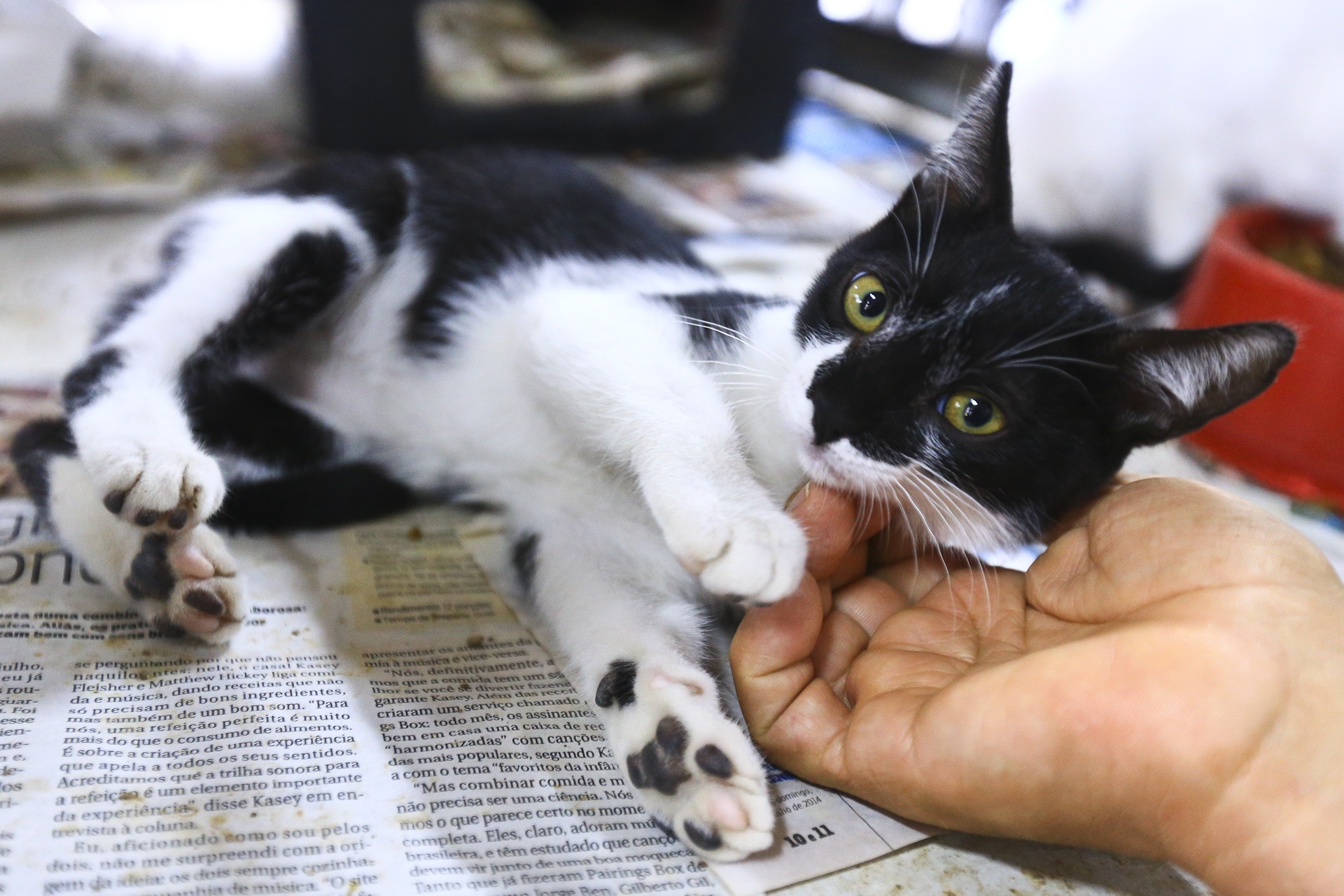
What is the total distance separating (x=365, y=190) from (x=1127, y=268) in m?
1.73

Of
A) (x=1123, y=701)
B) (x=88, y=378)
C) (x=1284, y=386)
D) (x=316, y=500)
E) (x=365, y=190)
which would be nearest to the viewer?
(x=1123, y=701)

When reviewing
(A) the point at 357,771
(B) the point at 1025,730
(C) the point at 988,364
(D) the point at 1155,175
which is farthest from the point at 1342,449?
(A) the point at 357,771

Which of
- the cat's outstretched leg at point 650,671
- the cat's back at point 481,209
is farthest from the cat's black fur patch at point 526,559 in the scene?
the cat's back at point 481,209

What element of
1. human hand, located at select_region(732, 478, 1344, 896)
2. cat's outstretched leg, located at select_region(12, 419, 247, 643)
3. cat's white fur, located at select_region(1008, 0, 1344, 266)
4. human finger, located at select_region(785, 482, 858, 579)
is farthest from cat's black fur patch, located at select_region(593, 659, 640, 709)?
cat's white fur, located at select_region(1008, 0, 1344, 266)

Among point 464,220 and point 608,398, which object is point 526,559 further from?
point 464,220

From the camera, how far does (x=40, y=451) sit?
42.5 inches

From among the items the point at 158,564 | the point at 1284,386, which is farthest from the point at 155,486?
the point at 1284,386

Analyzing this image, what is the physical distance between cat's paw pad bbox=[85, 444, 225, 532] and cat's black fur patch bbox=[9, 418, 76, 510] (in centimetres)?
16

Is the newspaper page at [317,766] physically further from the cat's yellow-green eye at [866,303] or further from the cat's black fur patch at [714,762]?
the cat's yellow-green eye at [866,303]

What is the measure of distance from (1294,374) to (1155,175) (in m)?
0.76

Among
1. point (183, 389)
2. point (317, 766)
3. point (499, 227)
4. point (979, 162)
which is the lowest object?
point (317, 766)

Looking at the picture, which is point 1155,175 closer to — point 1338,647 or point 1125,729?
point 1338,647

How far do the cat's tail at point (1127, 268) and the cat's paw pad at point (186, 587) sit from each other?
71.0 inches

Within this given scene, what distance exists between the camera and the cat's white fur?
1949 mm
